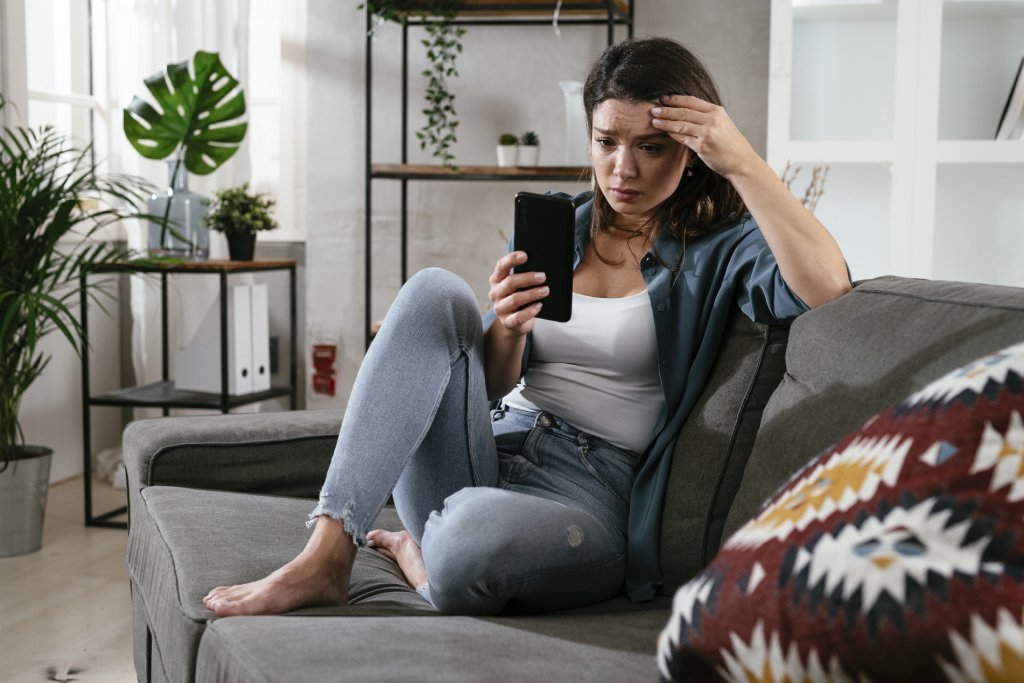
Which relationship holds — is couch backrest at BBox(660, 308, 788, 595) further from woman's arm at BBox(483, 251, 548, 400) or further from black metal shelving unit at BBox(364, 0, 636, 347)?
black metal shelving unit at BBox(364, 0, 636, 347)

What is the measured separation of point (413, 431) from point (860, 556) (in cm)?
71

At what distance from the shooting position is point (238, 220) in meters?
3.13

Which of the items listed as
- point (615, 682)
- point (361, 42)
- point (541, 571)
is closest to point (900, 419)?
point (615, 682)

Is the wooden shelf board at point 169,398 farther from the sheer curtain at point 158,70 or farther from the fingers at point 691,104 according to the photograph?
the fingers at point 691,104

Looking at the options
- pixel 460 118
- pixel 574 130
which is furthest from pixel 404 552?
pixel 460 118

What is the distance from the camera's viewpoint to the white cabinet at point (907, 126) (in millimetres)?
2684

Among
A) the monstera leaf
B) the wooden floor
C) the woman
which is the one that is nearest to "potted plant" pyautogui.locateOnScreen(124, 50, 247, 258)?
the monstera leaf

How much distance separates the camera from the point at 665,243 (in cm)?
155

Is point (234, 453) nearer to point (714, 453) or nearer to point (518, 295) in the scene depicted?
point (518, 295)

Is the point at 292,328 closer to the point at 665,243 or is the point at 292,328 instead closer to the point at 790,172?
the point at 790,172

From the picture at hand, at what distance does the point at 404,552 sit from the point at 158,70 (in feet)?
7.53

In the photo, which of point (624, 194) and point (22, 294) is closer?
point (624, 194)

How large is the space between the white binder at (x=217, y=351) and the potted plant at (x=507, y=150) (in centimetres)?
82

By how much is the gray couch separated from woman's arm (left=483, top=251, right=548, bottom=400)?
0.84 ft
